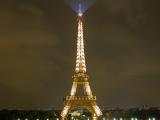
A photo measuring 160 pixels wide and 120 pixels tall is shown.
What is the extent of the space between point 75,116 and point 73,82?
102 ft

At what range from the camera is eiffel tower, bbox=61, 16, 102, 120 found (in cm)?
8719

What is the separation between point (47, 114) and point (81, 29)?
152 ft

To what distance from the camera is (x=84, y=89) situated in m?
87.8

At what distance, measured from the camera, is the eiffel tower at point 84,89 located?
87188 mm

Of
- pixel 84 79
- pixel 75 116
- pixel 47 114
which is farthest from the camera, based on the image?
pixel 47 114

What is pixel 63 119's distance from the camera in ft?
304

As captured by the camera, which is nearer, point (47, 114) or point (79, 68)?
point (79, 68)

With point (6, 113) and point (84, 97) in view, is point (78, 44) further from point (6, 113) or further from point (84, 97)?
point (6, 113)

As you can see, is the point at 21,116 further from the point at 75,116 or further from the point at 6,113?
the point at 75,116

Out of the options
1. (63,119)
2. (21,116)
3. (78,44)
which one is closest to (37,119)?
(21,116)

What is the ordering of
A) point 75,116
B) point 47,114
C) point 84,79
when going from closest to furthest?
point 84,79 < point 75,116 < point 47,114

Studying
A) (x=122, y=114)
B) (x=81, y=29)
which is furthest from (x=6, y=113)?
(x=81, y=29)

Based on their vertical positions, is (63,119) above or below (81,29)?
below

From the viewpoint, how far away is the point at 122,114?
409ft
